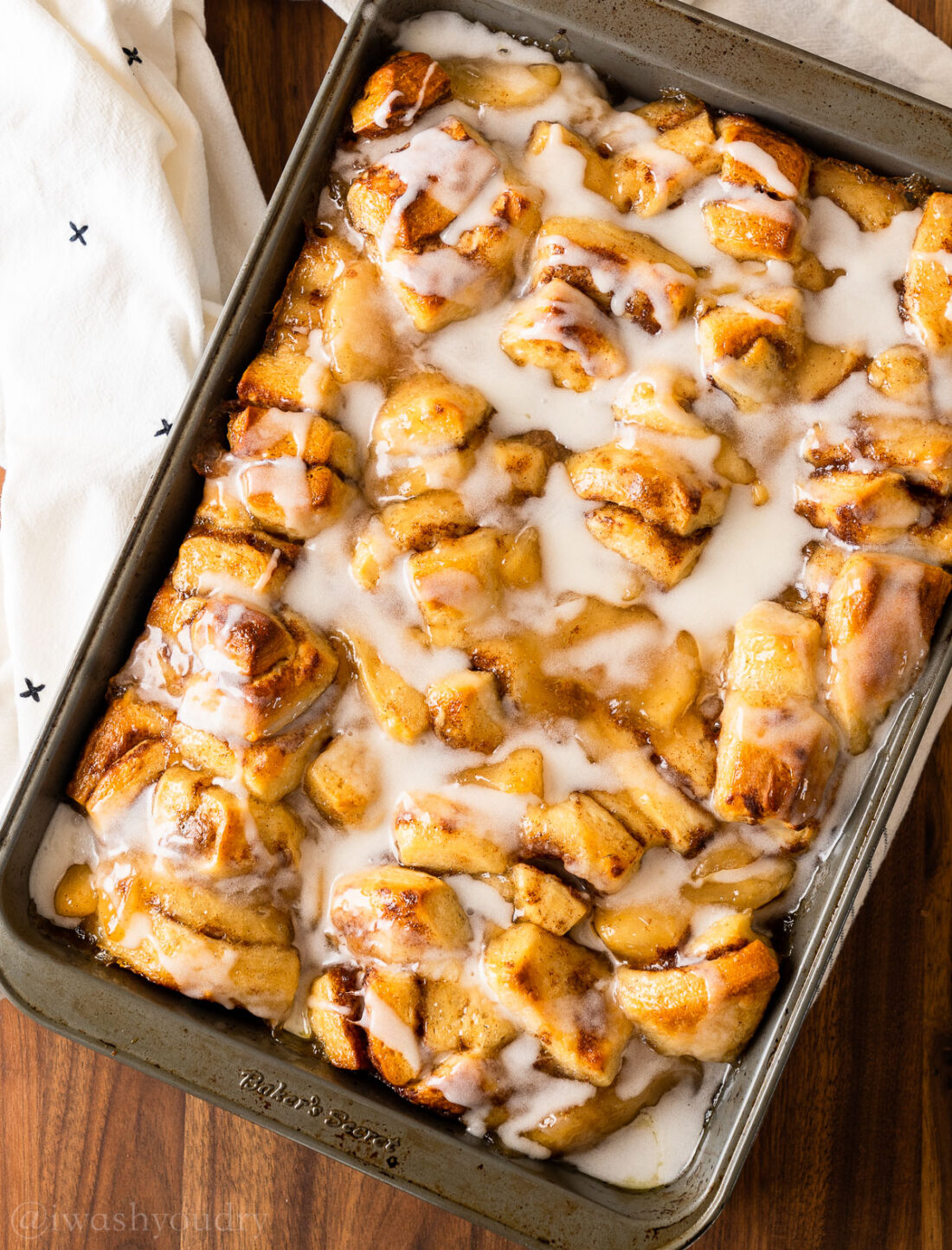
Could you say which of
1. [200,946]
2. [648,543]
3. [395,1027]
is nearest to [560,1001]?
[395,1027]

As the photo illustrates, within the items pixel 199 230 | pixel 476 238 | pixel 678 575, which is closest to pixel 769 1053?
pixel 678 575

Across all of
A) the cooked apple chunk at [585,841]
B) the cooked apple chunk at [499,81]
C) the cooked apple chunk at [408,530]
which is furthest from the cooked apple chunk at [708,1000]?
the cooked apple chunk at [499,81]

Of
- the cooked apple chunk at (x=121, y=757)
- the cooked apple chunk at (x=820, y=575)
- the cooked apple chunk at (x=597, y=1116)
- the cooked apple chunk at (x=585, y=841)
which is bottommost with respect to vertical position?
the cooked apple chunk at (x=597, y=1116)

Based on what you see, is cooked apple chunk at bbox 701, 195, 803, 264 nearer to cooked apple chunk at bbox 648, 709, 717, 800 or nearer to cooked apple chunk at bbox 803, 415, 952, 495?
cooked apple chunk at bbox 803, 415, 952, 495

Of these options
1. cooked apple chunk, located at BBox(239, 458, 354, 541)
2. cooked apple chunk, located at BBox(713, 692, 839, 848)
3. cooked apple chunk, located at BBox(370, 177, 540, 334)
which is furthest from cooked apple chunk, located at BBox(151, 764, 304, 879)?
cooked apple chunk, located at BBox(370, 177, 540, 334)

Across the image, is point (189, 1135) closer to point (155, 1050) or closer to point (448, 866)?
point (155, 1050)

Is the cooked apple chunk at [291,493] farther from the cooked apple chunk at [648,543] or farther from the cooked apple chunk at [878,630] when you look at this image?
the cooked apple chunk at [878,630]
